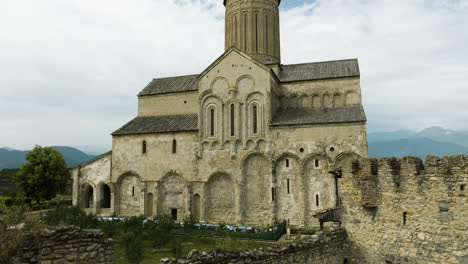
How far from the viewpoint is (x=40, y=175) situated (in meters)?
27.6

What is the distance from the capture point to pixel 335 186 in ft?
65.7

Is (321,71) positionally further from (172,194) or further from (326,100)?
(172,194)

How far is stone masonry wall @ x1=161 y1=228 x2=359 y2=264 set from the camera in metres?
7.80

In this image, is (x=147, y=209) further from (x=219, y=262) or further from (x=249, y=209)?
(x=219, y=262)

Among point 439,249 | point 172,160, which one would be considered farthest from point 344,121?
point 439,249

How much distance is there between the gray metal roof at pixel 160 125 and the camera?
2413 cm

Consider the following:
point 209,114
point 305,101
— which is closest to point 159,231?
point 209,114

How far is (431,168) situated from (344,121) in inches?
521

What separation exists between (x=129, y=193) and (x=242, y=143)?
9.68 meters

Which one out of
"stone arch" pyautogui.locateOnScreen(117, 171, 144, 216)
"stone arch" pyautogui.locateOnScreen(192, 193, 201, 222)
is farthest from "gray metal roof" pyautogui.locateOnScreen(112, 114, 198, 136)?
"stone arch" pyautogui.locateOnScreen(192, 193, 201, 222)

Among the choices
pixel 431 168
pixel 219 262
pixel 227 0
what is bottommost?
pixel 219 262

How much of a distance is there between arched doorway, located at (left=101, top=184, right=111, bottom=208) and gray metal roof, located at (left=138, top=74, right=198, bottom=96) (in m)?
8.18

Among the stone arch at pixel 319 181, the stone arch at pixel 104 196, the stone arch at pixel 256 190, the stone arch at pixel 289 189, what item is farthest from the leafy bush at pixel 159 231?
the stone arch at pixel 104 196

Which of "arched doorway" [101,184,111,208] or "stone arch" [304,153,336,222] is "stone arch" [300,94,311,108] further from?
"arched doorway" [101,184,111,208]
